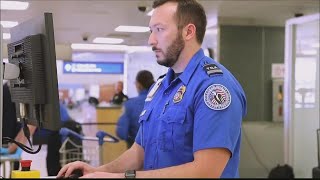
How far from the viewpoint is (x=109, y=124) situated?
17.7ft

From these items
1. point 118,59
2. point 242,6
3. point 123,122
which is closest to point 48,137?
point 123,122

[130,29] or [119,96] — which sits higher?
[130,29]

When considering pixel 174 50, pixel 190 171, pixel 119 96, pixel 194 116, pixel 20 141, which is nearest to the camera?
pixel 190 171

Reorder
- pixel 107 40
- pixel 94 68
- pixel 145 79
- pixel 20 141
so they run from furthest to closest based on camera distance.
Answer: pixel 94 68
pixel 107 40
pixel 145 79
pixel 20 141

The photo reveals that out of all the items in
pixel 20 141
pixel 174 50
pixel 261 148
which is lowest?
pixel 261 148

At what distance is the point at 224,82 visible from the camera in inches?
56.8

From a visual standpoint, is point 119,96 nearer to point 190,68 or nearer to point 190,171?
point 190,68

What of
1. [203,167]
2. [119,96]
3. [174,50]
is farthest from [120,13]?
[203,167]

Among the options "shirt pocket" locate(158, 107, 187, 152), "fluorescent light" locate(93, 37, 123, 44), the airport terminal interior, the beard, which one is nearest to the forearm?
"shirt pocket" locate(158, 107, 187, 152)

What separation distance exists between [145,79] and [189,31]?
9.75ft

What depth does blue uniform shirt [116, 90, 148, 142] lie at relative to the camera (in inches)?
172

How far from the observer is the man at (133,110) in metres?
4.39

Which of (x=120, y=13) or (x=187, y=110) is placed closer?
(x=187, y=110)

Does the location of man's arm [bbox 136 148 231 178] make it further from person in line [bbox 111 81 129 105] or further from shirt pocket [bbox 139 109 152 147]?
person in line [bbox 111 81 129 105]
